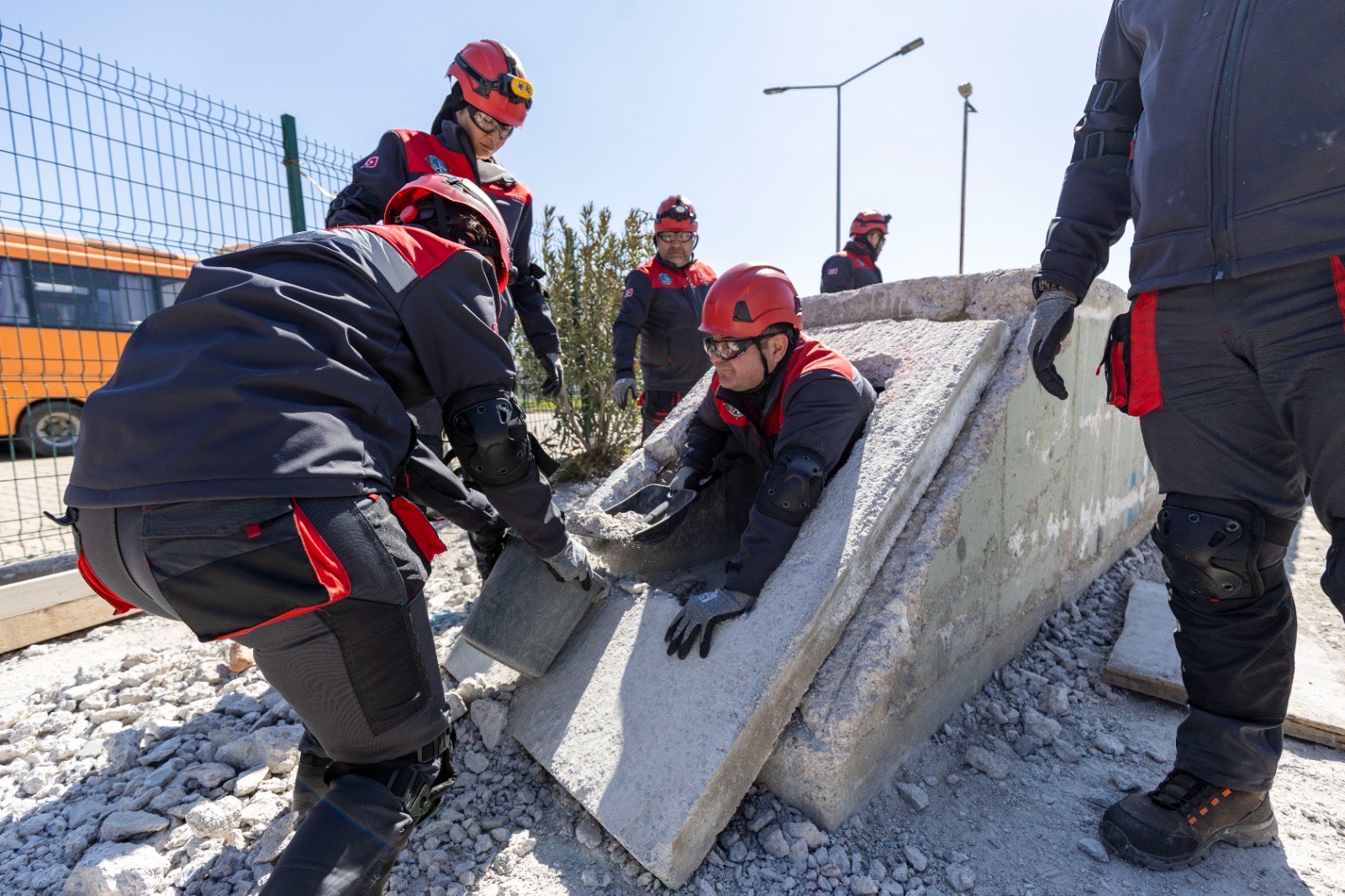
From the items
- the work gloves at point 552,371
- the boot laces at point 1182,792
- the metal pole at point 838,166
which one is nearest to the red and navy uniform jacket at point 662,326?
the work gloves at point 552,371

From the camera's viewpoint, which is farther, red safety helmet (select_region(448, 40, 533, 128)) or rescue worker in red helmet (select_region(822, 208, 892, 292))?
rescue worker in red helmet (select_region(822, 208, 892, 292))

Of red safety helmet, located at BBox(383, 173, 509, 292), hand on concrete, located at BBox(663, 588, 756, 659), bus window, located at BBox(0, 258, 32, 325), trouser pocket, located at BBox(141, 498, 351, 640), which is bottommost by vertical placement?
hand on concrete, located at BBox(663, 588, 756, 659)

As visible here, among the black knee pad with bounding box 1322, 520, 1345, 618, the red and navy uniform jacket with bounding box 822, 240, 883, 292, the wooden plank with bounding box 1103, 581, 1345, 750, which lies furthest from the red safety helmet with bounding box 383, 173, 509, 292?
the red and navy uniform jacket with bounding box 822, 240, 883, 292

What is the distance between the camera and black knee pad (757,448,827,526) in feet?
7.00

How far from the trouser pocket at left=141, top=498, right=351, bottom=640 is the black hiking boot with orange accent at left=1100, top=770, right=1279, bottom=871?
79.0 inches

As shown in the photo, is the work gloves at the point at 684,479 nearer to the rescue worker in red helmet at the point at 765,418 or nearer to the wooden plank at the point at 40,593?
the rescue worker in red helmet at the point at 765,418

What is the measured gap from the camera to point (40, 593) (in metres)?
3.32

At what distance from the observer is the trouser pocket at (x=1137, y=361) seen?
5.83 ft

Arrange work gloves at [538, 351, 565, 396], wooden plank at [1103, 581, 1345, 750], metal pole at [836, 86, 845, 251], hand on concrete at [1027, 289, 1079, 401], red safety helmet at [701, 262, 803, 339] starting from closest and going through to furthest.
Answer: hand on concrete at [1027, 289, 1079, 401], wooden plank at [1103, 581, 1345, 750], red safety helmet at [701, 262, 803, 339], work gloves at [538, 351, 565, 396], metal pole at [836, 86, 845, 251]

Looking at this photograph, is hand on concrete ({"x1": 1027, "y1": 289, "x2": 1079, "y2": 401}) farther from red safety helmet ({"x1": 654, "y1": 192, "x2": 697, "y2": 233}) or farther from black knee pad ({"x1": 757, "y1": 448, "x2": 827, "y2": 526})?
red safety helmet ({"x1": 654, "y1": 192, "x2": 697, "y2": 233})

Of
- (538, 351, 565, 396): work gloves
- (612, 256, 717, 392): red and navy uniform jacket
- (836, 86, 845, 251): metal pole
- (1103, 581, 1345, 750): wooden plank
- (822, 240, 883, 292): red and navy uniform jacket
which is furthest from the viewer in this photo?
(836, 86, 845, 251): metal pole

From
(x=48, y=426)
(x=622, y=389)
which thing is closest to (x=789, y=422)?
(x=622, y=389)

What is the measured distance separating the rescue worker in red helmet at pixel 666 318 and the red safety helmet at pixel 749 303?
8.20ft

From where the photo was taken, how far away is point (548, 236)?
6059 mm
